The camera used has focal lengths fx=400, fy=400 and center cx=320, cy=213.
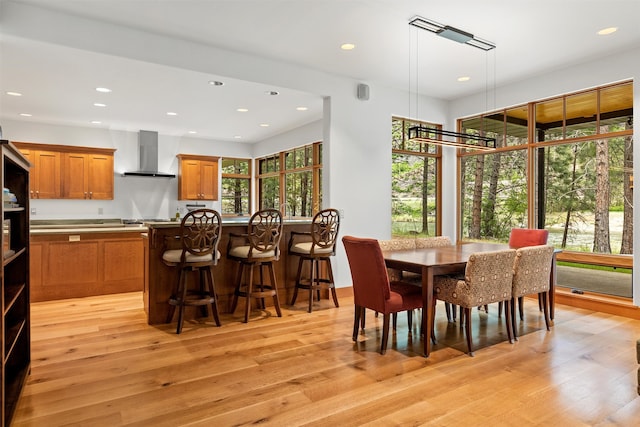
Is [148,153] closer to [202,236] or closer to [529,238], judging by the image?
[202,236]

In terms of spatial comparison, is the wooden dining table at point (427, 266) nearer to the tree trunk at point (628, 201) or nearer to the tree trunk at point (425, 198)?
the tree trunk at point (628, 201)

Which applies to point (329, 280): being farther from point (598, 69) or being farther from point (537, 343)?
point (598, 69)

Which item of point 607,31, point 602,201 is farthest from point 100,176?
point 602,201

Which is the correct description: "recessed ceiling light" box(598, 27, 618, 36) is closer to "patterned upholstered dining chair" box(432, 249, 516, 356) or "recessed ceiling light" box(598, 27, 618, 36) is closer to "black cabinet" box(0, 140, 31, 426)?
"patterned upholstered dining chair" box(432, 249, 516, 356)

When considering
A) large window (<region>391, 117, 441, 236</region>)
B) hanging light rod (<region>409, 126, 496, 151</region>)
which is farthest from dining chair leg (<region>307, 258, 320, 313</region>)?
hanging light rod (<region>409, 126, 496, 151</region>)

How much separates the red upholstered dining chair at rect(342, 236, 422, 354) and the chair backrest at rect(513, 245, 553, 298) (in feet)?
2.98

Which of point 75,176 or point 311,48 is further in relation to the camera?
point 75,176

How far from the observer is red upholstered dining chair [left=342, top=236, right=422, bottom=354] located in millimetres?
3127

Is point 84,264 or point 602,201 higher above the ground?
point 602,201

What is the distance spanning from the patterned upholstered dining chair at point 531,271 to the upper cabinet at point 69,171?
6.92m

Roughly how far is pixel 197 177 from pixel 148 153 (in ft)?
3.40

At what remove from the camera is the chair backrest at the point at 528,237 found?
4.49m

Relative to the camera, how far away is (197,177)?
8.34m

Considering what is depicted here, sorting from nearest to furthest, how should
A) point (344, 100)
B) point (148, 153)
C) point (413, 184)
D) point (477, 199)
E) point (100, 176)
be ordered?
point (344, 100) → point (477, 199) → point (413, 184) → point (100, 176) → point (148, 153)
